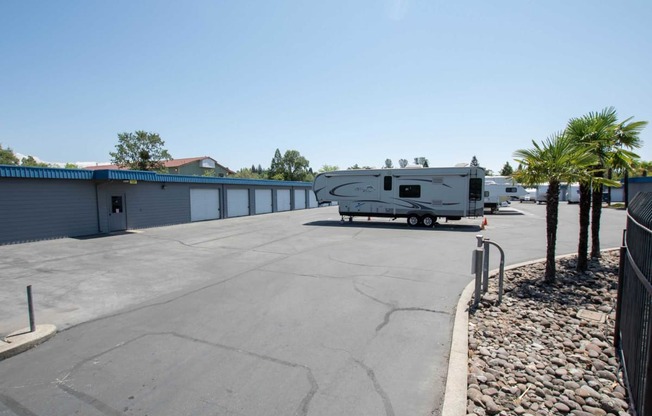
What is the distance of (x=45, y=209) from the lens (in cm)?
1522

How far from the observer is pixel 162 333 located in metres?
5.18

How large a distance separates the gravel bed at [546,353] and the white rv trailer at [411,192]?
1169 cm

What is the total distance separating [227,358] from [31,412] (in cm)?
197

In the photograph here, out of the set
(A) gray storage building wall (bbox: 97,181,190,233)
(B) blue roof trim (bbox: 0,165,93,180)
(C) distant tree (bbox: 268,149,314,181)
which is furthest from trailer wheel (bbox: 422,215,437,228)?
(C) distant tree (bbox: 268,149,314,181)

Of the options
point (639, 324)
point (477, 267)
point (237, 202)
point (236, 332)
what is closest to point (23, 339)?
point (236, 332)

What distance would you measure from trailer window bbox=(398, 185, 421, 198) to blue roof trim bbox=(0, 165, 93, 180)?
1651cm

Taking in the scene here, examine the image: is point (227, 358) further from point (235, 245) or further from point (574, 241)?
point (574, 241)

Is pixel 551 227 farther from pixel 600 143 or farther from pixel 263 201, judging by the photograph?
pixel 263 201

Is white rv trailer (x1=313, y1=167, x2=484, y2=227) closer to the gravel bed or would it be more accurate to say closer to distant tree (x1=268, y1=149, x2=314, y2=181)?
the gravel bed

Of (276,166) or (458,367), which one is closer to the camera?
(458,367)

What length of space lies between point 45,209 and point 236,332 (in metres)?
15.3

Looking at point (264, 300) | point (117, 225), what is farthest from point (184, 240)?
point (264, 300)

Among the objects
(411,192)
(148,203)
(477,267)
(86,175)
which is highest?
(86,175)

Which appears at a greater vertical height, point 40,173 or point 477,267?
point 40,173
